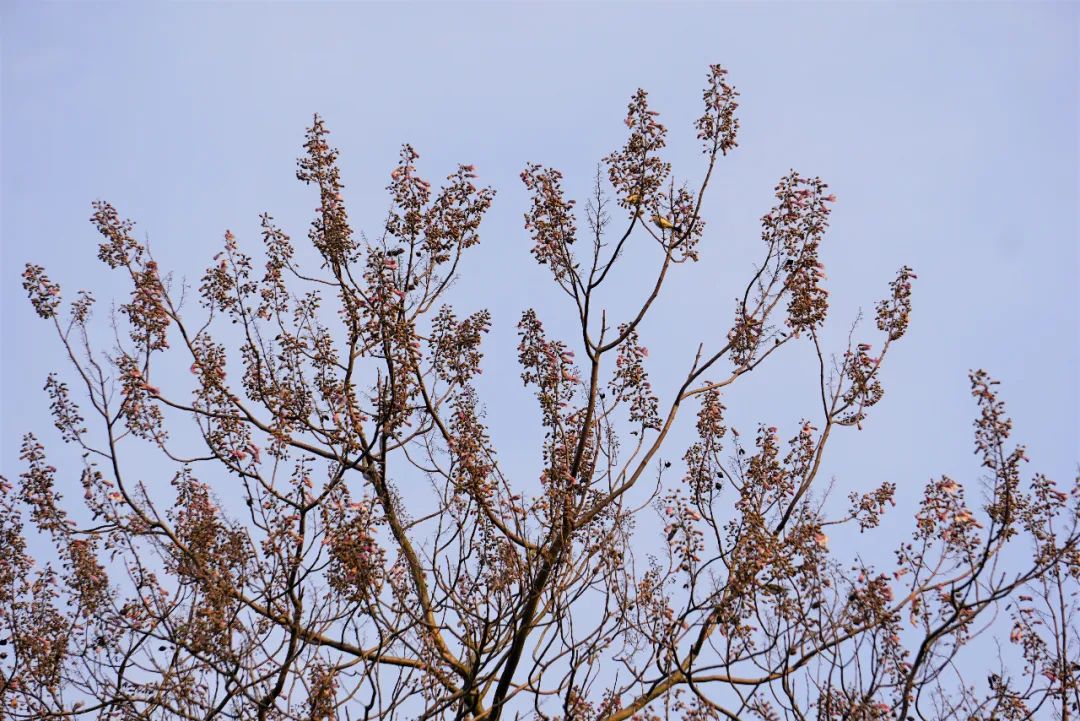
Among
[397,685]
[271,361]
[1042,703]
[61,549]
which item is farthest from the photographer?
[271,361]

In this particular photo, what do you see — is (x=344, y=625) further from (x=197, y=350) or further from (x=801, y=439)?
(x=801, y=439)

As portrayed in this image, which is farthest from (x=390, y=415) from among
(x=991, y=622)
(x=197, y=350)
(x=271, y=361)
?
(x=991, y=622)

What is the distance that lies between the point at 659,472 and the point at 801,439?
4.99ft

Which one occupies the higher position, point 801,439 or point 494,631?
point 801,439

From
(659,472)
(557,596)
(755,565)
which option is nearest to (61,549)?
(557,596)

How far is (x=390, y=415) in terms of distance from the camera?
11625mm

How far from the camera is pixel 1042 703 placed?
1023 centimetres

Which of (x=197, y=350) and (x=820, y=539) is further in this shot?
(x=197, y=350)

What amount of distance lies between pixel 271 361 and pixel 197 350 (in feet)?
2.64

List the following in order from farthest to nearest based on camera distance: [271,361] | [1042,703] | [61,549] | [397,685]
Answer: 1. [271,361]
2. [61,549]
3. [1042,703]
4. [397,685]

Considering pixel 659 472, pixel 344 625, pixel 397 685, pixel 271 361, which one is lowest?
pixel 397 685

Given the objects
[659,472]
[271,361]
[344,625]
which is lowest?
[344,625]

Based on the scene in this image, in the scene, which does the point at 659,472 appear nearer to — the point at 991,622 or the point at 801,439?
the point at 801,439

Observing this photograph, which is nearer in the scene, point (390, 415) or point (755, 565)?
point (755, 565)
